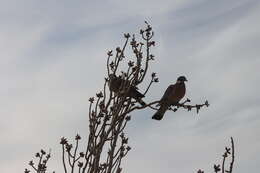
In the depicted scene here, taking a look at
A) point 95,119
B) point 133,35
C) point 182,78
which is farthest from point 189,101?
point 182,78

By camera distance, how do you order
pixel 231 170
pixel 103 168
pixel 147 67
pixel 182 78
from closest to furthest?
pixel 231 170 < pixel 103 168 < pixel 147 67 < pixel 182 78

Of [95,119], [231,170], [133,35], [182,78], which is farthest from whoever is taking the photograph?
[182,78]

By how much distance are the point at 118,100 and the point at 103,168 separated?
2.68 feet

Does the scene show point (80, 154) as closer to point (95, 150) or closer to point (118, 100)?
point (95, 150)

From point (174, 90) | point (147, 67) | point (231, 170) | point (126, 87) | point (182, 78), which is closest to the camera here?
point (231, 170)

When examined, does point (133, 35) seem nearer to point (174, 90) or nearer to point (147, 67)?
point (147, 67)

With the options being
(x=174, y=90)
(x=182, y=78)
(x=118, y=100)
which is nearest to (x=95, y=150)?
(x=118, y=100)

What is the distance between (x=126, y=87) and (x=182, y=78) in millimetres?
5869

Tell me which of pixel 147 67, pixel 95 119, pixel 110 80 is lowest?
pixel 95 119

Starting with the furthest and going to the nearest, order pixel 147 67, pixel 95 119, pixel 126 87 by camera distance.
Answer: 1. pixel 147 67
2. pixel 126 87
3. pixel 95 119

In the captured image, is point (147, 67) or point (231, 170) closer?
point (231, 170)

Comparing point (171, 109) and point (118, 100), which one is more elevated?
point (171, 109)

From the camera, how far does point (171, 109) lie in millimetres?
6398

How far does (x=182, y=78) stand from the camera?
35.2ft
